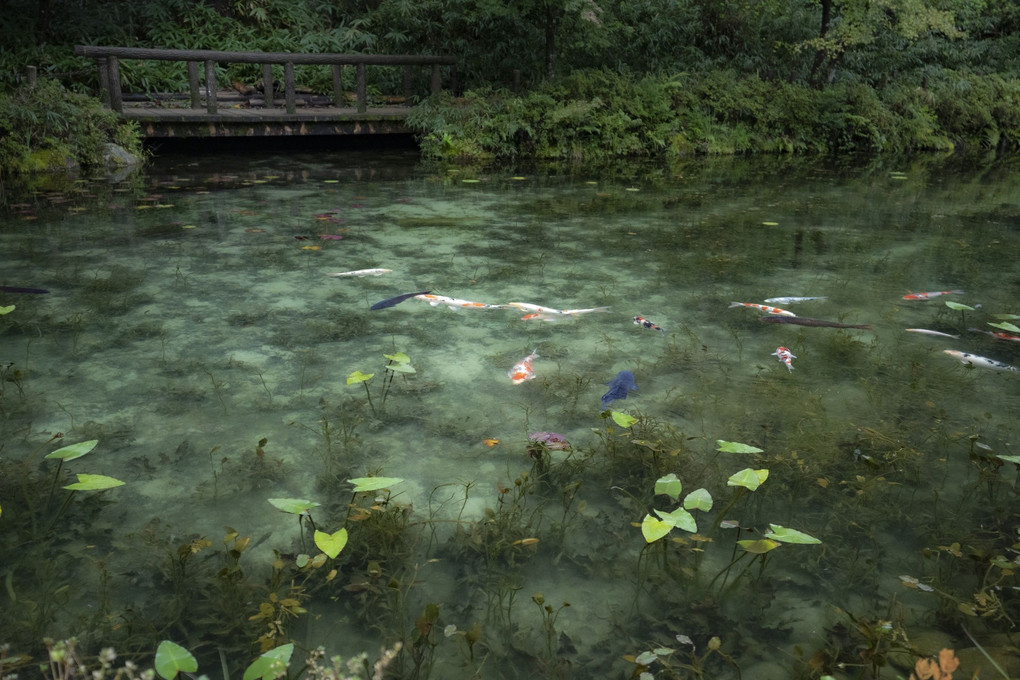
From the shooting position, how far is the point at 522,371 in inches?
116

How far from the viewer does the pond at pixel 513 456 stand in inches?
64.5

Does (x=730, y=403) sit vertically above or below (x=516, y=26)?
below

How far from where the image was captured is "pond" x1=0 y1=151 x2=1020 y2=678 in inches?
64.5

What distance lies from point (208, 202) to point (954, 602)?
21.2 ft

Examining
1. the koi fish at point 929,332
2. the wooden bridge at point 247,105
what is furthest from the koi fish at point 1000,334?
the wooden bridge at point 247,105

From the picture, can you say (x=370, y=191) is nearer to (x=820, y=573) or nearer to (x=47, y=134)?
(x=47, y=134)

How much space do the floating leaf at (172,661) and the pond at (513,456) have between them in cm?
17

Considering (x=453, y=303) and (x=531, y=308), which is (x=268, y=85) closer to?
(x=453, y=303)

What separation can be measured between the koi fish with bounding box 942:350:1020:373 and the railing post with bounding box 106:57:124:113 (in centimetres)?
1004

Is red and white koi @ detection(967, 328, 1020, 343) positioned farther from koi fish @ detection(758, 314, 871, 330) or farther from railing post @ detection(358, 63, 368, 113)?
railing post @ detection(358, 63, 368, 113)

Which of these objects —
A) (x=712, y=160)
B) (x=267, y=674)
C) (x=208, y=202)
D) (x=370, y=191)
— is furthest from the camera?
(x=712, y=160)

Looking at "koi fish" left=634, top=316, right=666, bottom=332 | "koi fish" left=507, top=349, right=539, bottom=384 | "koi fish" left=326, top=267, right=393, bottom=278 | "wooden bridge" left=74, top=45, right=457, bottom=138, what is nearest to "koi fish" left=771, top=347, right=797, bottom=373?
"koi fish" left=634, top=316, right=666, bottom=332

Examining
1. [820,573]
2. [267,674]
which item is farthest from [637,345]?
[267,674]

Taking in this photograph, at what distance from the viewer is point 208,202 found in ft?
21.8
